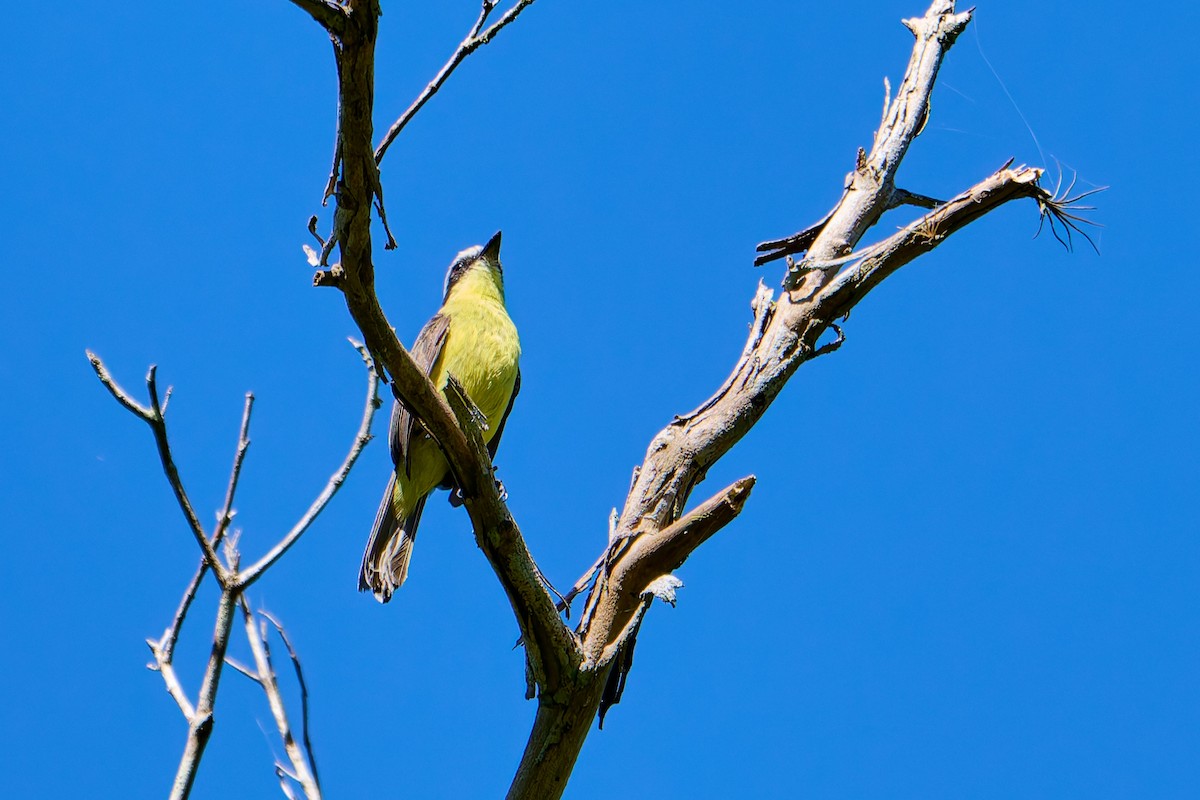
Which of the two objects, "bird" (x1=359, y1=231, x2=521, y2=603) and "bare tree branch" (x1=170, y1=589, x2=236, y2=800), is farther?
"bird" (x1=359, y1=231, x2=521, y2=603)

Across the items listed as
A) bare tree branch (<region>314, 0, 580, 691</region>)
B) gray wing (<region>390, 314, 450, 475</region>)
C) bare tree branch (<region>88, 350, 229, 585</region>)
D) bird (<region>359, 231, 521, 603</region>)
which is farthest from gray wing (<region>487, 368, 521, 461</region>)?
bare tree branch (<region>88, 350, 229, 585</region>)

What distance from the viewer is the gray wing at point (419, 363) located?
4785 mm

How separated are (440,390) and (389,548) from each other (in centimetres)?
74

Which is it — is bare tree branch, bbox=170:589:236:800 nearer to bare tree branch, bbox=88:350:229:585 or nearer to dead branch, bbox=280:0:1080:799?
bare tree branch, bbox=88:350:229:585

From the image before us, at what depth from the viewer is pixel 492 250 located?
20.7 ft

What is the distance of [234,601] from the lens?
9.12ft

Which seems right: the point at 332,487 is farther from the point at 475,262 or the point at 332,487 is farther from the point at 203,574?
the point at 475,262

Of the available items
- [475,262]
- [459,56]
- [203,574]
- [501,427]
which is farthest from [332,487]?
[475,262]

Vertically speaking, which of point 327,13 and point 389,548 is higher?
point 389,548

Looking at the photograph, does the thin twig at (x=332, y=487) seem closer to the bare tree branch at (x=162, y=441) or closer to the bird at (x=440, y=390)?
the bare tree branch at (x=162, y=441)

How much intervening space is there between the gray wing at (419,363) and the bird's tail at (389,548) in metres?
0.15

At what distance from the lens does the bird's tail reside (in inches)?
178

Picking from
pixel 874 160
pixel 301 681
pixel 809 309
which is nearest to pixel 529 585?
pixel 301 681

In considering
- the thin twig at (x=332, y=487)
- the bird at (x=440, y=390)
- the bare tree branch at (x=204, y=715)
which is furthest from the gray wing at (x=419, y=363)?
the bare tree branch at (x=204, y=715)
